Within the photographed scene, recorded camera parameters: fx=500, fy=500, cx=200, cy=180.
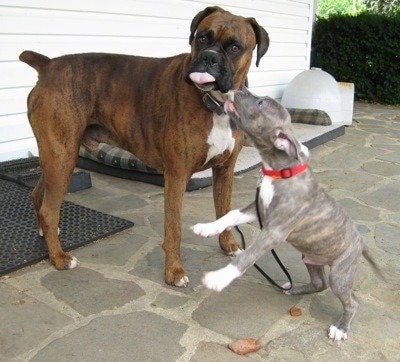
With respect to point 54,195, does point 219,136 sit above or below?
above

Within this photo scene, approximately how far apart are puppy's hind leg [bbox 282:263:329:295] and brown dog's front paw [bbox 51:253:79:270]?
1.37 meters

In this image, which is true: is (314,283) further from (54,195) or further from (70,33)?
(70,33)

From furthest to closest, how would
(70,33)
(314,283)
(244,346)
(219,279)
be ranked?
(70,33), (314,283), (244,346), (219,279)

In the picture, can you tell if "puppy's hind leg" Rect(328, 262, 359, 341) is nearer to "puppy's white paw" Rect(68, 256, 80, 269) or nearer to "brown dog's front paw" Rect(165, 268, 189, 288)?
"brown dog's front paw" Rect(165, 268, 189, 288)

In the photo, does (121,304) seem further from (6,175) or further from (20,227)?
(6,175)

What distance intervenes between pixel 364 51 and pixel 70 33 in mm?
8346

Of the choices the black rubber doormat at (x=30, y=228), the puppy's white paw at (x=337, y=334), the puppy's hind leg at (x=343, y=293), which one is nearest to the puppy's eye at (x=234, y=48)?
the puppy's hind leg at (x=343, y=293)

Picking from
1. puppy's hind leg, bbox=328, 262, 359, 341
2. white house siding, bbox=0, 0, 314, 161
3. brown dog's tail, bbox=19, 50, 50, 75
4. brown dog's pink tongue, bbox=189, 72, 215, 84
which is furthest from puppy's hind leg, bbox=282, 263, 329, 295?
white house siding, bbox=0, 0, 314, 161

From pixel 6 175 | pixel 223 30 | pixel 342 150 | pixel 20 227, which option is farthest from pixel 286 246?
pixel 342 150

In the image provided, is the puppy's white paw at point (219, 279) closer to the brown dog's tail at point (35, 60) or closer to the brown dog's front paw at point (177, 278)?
the brown dog's front paw at point (177, 278)

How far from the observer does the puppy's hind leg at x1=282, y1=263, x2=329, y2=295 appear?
290cm

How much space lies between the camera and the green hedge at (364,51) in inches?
452

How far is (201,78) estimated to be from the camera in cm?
266

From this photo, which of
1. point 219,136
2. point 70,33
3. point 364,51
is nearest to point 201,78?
point 219,136
